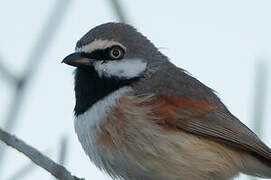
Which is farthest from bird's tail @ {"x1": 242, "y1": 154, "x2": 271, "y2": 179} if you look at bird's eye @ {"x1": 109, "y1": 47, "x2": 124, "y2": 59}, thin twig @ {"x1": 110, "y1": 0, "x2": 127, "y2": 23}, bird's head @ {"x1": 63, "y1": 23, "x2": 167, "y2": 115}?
thin twig @ {"x1": 110, "y1": 0, "x2": 127, "y2": 23}

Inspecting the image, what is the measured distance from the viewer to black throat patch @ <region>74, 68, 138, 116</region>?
5.07 m

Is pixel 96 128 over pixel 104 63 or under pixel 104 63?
under

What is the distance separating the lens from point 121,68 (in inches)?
201

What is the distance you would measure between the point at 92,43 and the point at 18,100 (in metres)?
2.99

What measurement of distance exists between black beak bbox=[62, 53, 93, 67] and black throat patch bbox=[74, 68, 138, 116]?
0.35ft

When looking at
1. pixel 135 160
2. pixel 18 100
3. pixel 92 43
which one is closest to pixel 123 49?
pixel 92 43

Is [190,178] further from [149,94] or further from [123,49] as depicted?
[123,49]

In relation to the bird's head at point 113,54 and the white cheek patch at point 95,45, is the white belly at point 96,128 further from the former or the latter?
the white cheek patch at point 95,45

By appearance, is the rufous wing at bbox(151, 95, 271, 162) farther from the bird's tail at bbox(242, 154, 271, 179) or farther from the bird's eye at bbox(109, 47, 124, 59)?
the bird's eye at bbox(109, 47, 124, 59)

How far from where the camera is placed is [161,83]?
5242 millimetres

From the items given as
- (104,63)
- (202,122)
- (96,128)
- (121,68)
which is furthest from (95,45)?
(202,122)

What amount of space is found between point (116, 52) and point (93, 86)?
44cm

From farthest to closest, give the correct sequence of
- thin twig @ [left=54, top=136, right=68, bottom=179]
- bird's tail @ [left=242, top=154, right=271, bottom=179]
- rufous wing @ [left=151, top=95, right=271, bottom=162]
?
bird's tail @ [left=242, top=154, right=271, bottom=179], rufous wing @ [left=151, top=95, right=271, bottom=162], thin twig @ [left=54, top=136, right=68, bottom=179]

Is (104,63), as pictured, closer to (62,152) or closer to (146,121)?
(146,121)
